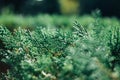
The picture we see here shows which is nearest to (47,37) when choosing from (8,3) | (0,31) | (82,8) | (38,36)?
(38,36)

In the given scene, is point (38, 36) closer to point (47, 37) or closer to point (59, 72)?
point (47, 37)

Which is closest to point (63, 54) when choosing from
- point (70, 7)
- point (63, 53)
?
point (63, 53)

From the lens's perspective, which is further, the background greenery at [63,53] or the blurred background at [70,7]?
the blurred background at [70,7]

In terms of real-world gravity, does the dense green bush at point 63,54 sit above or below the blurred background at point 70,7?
above

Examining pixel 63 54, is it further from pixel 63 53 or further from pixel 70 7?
pixel 70 7

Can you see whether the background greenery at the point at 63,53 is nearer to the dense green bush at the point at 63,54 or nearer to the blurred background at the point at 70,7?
the dense green bush at the point at 63,54

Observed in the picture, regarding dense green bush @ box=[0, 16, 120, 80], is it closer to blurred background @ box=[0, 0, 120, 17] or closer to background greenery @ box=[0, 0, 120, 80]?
background greenery @ box=[0, 0, 120, 80]

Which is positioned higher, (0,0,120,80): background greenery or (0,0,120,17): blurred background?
(0,0,120,80): background greenery

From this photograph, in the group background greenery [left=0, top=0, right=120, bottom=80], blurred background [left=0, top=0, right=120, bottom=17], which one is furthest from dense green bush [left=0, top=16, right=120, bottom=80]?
blurred background [left=0, top=0, right=120, bottom=17]

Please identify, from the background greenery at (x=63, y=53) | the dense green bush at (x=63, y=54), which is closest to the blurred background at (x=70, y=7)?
the background greenery at (x=63, y=53)
